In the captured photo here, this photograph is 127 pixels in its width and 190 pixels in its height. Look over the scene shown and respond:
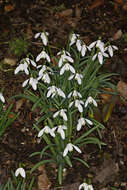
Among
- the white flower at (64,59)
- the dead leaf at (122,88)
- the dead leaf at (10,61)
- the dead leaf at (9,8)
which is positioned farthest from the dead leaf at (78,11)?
the white flower at (64,59)

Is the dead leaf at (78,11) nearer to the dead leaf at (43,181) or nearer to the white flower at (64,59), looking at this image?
the white flower at (64,59)

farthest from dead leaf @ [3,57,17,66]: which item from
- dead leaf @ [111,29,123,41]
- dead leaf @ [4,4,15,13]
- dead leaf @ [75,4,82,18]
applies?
dead leaf @ [111,29,123,41]

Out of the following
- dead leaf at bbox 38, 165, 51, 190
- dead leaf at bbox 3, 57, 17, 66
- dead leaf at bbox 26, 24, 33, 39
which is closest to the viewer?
dead leaf at bbox 38, 165, 51, 190

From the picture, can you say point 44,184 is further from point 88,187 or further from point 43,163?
point 88,187

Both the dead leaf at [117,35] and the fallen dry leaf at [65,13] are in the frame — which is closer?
the dead leaf at [117,35]

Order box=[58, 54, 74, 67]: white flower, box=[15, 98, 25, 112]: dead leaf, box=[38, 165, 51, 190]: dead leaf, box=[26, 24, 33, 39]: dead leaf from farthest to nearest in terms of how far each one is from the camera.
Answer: box=[26, 24, 33, 39]: dead leaf → box=[15, 98, 25, 112]: dead leaf → box=[38, 165, 51, 190]: dead leaf → box=[58, 54, 74, 67]: white flower

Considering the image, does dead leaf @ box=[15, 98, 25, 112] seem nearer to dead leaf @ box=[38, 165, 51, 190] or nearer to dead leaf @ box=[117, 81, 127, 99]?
dead leaf @ box=[38, 165, 51, 190]

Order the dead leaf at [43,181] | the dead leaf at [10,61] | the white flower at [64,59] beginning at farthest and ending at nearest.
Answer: the dead leaf at [10,61] → the dead leaf at [43,181] → the white flower at [64,59]

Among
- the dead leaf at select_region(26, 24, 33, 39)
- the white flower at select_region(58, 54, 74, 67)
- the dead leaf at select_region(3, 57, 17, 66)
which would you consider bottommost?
the dead leaf at select_region(3, 57, 17, 66)

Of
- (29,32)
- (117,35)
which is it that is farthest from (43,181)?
(117,35)
